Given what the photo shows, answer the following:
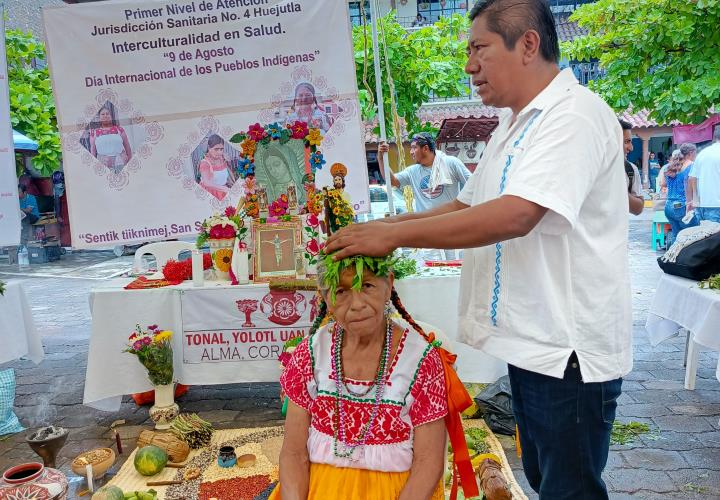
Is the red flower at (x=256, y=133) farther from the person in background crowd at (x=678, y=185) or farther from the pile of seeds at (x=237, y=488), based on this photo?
the person in background crowd at (x=678, y=185)

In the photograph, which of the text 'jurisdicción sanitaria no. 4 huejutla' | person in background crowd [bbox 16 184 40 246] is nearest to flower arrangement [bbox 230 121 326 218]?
the text 'jurisdicción sanitaria no. 4 huejutla'

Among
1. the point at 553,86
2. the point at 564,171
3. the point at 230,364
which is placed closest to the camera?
the point at 564,171

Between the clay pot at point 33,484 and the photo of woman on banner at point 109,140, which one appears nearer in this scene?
the clay pot at point 33,484

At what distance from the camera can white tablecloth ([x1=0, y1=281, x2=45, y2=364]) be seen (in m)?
4.59

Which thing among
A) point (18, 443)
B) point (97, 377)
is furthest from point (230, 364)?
point (18, 443)

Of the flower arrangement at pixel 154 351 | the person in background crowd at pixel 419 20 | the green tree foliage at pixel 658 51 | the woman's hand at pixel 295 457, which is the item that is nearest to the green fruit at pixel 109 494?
the flower arrangement at pixel 154 351

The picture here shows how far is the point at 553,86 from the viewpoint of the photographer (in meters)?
1.65

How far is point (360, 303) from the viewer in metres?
1.93

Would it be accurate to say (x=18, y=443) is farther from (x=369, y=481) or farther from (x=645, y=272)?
(x=645, y=272)

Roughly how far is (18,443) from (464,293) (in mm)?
3736

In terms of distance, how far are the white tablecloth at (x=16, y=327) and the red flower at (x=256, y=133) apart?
7.37ft

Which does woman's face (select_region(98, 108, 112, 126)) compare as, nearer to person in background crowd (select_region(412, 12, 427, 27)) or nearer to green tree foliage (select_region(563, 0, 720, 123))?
green tree foliage (select_region(563, 0, 720, 123))

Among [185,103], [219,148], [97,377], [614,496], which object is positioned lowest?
[614,496]

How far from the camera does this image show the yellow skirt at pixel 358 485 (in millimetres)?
1984
